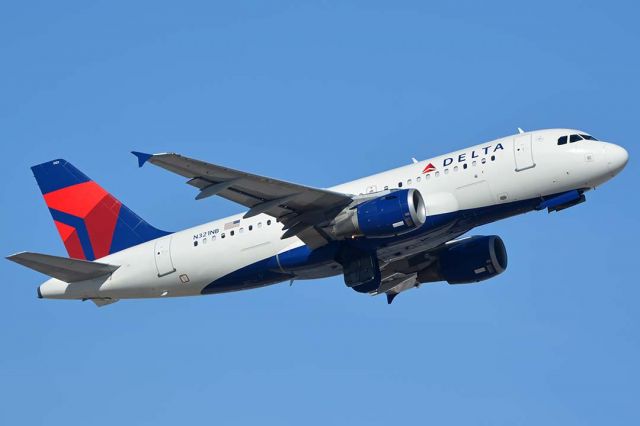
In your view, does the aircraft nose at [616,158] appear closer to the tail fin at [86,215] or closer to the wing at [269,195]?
the wing at [269,195]

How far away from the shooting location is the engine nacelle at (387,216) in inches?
1859

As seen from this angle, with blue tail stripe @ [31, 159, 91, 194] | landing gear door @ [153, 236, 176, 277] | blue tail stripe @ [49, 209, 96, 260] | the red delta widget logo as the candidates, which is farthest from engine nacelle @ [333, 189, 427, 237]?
blue tail stripe @ [31, 159, 91, 194]

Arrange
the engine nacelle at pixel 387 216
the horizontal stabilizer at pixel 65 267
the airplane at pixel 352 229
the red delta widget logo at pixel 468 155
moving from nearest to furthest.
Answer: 1. the engine nacelle at pixel 387 216
2. the airplane at pixel 352 229
3. the red delta widget logo at pixel 468 155
4. the horizontal stabilizer at pixel 65 267

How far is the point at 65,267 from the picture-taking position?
173ft

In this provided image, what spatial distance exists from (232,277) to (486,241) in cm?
1239

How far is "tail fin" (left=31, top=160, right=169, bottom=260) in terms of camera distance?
56250 mm

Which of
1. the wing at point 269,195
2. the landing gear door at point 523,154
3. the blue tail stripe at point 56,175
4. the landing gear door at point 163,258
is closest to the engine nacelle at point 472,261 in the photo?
the landing gear door at point 523,154

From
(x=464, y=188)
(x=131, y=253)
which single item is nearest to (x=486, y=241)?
(x=464, y=188)

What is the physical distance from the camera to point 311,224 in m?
49.5

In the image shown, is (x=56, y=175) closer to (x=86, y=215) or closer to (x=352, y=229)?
(x=86, y=215)

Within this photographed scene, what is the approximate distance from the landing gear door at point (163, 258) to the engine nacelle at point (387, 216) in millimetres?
9031

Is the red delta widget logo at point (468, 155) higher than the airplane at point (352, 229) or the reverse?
higher

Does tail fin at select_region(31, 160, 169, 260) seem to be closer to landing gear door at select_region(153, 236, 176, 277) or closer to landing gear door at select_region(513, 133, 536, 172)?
landing gear door at select_region(153, 236, 176, 277)

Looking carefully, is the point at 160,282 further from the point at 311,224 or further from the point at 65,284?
the point at 311,224
